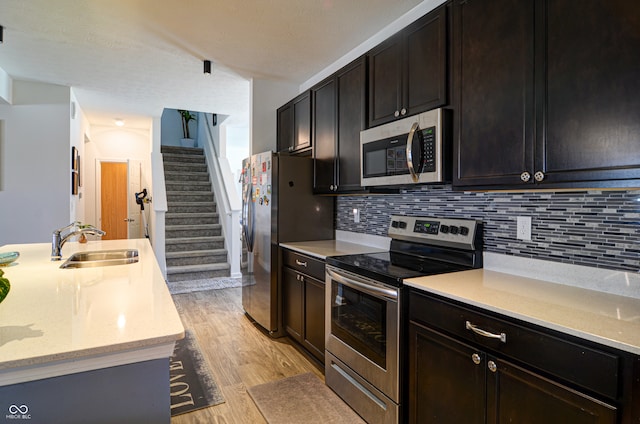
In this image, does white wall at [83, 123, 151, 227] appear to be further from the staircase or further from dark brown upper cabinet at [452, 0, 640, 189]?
dark brown upper cabinet at [452, 0, 640, 189]

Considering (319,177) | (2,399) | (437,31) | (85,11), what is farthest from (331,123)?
(2,399)

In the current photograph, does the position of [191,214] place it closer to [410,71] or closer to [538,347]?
[410,71]

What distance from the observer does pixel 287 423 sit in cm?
202

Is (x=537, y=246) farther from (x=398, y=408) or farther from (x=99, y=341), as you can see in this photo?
(x=99, y=341)

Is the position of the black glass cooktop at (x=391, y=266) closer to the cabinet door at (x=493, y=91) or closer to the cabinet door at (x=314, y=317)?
the cabinet door at (x=314, y=317)

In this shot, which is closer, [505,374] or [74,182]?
[505,374]

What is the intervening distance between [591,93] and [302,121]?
2.46 metres

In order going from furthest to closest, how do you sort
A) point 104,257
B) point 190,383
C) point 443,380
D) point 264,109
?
point 264,109 → point 104,257 → point 190,383 → point 443,380

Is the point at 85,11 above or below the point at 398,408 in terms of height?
above

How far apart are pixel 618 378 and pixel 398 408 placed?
3.33 ft

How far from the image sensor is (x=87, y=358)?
0.96 metres

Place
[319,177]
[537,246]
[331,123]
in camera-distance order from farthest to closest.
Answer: [319,177]
[331,123]
[537,246]

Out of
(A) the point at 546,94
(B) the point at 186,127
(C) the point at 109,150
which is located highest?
(B) the point at 186,127

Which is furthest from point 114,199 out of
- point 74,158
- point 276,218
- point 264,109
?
point 276,218
